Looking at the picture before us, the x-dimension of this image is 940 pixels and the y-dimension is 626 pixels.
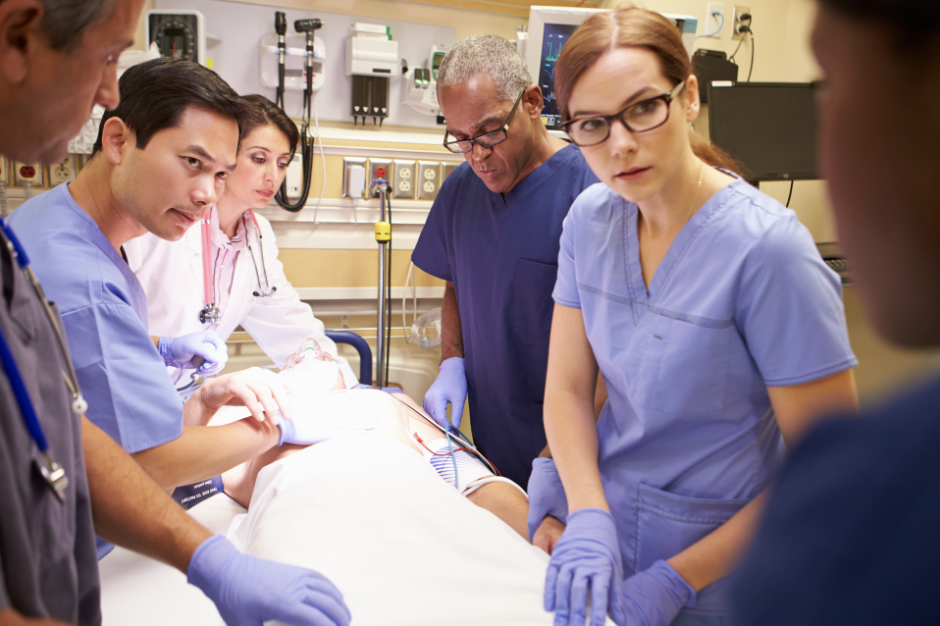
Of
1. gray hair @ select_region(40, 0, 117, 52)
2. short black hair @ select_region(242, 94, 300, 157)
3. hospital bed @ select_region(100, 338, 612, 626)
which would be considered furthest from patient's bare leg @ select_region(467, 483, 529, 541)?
short black hair @ select_region(242, 94, 300, 157)

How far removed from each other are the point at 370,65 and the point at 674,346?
7.05ft

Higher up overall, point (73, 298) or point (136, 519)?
point (73, 298)

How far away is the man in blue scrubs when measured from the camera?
1689 mm

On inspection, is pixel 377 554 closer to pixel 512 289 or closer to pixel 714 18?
pixel 512 289

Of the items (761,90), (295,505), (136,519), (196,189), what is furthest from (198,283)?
(761,90)

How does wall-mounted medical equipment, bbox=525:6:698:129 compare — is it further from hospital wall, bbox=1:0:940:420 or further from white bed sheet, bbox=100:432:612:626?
white bed sheet, bbox=100:432:612:626

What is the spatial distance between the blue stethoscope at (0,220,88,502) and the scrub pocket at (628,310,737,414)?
87cm

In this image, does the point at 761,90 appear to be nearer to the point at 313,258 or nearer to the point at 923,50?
the point at 313,258

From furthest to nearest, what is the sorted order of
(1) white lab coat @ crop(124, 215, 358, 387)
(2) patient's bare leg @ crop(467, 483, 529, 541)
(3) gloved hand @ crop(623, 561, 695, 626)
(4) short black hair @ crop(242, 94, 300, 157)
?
(4) short black hair @ crop(242, 94, 300, 157) → (1) white lab coat @ crop(124, 215, 358, 387) → (2) patient's bare leg @ crop(467, 483, 529, 541) → (3) gloved hand @ crop(623, 561, 695, 626)

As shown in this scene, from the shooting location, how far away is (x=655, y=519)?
1155 millimetres

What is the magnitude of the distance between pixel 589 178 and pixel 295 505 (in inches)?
46.3

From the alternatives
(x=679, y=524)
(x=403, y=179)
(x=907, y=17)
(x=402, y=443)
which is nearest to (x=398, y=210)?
(x=403, y=179)

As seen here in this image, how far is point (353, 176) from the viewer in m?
2.77

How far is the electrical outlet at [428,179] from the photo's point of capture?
2.89 meters
